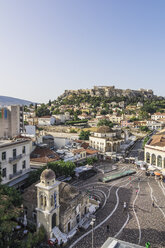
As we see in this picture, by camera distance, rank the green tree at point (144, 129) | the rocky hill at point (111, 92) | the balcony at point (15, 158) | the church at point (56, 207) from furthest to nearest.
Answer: the rocky hill at point (111, 92) → the green tree at point (144, 129) → the balcony at point (15, 158) → the church at point (56, 207)

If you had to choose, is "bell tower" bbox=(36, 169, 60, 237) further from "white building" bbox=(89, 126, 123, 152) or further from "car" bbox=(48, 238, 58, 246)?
"white building" bbox=(89, 126, 123, 152)

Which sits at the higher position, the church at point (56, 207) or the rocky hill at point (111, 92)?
the rocky hill at point (111, 92)

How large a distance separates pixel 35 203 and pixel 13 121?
140ft

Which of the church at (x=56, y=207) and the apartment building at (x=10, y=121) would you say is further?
the apartment building at (x=10, y=121)

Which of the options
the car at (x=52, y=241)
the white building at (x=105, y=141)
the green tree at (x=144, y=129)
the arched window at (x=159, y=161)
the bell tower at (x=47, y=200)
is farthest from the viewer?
the green tree at (x=144, y=129)

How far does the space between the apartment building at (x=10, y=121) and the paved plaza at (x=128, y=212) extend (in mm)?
30126

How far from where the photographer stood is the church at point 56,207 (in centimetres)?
1781

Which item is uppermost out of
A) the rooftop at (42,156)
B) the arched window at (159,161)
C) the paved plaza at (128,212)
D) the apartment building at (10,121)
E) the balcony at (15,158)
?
the apartment building at (10,121)

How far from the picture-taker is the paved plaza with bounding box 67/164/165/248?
62.8ft

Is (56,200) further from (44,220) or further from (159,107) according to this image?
(159,107)

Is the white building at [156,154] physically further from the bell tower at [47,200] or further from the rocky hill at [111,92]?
the rocky hill at [111,92]

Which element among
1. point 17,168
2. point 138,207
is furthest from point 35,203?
point 138,207

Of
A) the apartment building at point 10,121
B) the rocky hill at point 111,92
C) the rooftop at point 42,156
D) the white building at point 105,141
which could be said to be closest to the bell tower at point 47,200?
the rooftop at point 42,156

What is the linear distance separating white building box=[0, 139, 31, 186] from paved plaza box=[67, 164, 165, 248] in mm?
10065
